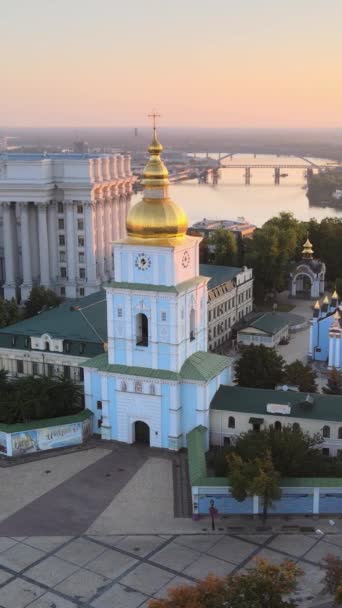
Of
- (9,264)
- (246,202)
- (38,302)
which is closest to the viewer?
(38,302)

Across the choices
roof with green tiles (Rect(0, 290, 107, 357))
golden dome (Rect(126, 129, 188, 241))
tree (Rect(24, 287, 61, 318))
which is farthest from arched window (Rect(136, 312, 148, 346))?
tree (Rect(24, 287, 61, 318))

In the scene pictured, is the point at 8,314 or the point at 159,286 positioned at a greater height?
the point at 159,286

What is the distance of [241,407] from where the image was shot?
99.8ft

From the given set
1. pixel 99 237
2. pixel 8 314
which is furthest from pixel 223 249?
pixel 8 314

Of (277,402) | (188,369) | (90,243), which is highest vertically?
(90,243)

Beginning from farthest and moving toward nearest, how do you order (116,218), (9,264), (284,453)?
(116,218)
(9,264)
(284,453)

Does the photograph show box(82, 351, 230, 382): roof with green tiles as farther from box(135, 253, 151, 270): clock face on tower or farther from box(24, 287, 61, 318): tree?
box(24, 287, 61, 318): tree

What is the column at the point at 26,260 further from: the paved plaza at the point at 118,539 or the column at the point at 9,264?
the paved plaza at the point at 118,539

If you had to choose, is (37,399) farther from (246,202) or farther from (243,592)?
(246,202)

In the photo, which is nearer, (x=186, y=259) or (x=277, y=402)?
(x=277, y=402)

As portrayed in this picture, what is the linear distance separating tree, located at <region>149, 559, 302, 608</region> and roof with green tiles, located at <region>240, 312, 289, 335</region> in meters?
29.6

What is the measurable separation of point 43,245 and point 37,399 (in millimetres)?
28191

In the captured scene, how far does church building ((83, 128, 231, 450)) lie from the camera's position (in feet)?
96.9

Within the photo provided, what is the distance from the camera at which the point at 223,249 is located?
2527 inches
